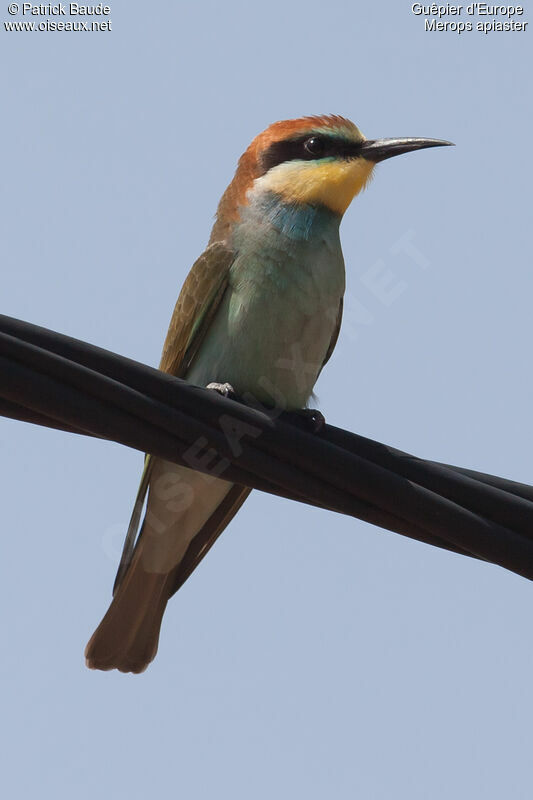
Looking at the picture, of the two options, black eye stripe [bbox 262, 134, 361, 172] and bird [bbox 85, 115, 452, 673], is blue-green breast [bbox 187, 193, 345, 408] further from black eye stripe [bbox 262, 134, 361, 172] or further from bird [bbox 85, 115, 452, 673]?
black eye stripe [bbox 262, 134, 361, 172]

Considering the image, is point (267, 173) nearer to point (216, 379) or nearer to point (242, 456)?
point (216, 379)

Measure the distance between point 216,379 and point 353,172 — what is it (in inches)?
37.2

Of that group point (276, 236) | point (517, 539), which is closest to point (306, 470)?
point (517, 539)

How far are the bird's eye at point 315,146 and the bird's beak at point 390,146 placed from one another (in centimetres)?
14

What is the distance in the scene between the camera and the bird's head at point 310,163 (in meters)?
3.49

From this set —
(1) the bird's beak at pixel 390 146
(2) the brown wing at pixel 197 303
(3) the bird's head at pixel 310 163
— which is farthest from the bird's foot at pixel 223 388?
(1) the bird's beak at pixel 390 146

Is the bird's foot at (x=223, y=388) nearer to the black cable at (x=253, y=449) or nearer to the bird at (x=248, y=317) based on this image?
the bird at (x=248, y=317)

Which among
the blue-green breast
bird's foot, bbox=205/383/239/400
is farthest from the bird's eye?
bird's foot, bbox=205/383/239/400

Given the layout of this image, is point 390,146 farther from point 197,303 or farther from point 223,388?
point 223,388

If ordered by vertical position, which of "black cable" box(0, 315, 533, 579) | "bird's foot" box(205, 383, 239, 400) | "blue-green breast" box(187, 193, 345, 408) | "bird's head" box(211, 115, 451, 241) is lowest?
"black cable" box(0, 315, 533, 579)

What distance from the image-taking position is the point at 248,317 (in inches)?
125

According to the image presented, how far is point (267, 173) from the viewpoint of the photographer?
3598 millimetres

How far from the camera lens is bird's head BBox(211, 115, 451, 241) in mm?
3488

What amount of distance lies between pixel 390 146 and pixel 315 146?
0.28m
